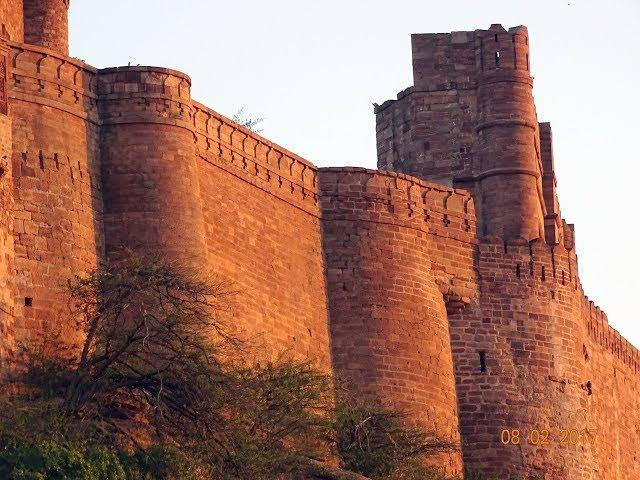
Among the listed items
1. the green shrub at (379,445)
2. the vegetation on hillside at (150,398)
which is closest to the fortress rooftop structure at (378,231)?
the vegetation on hillside at (150,398)

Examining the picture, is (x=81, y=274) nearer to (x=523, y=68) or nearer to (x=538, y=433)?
(x=538, y=433)

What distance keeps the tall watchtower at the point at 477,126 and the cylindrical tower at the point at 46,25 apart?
314 inches

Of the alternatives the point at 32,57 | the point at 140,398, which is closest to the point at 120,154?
the point at 32,57

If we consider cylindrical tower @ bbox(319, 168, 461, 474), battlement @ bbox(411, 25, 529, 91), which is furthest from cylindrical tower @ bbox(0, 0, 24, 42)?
battlement @ bbox(411, 25, 529, 91)

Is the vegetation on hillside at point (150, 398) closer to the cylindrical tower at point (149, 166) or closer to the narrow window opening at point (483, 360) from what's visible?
the cylindrical tower at point (149, 166)

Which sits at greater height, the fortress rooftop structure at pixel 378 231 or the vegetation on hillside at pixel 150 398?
the fortress rooftop structure at pixel 378 231

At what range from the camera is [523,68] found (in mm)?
41312

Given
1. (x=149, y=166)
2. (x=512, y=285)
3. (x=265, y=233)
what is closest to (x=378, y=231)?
(x=265, y=233)

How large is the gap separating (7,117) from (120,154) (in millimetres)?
2185

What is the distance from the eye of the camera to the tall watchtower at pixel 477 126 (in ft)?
133

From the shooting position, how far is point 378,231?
36.9m
